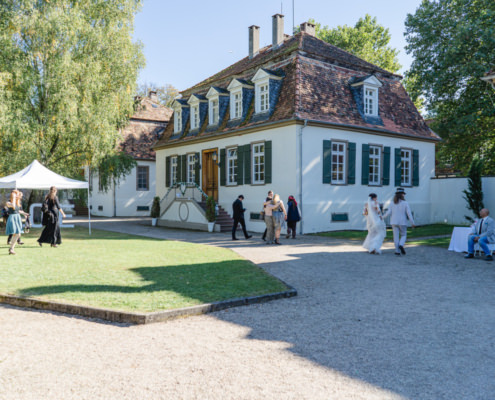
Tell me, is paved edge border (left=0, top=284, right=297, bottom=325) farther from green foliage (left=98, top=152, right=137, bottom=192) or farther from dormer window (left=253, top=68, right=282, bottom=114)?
green foliage (left=98, top=152, right=137, bottom=192)

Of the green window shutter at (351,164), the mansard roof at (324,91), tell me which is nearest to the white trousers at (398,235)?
the mansard roof at (324,91)

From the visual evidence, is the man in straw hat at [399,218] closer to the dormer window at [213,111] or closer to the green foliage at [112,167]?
the dormer window at [213,111]

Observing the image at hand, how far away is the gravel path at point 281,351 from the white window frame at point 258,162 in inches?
512

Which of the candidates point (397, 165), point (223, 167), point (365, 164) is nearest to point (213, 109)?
point (223, 167)

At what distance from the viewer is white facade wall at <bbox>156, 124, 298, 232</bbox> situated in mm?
19141

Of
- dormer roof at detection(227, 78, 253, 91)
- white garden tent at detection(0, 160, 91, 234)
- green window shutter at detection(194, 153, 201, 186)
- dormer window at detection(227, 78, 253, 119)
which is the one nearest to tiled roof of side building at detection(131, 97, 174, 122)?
green window shutter at detection(194, 153, 201, 186)

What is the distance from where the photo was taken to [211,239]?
17422 mm

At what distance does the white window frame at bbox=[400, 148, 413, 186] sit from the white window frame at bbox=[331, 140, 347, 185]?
4301mm

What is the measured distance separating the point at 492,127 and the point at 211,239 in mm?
19680

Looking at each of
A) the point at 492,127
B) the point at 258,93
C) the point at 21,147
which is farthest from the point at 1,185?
the point at 492,127

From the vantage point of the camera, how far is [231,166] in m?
23.1

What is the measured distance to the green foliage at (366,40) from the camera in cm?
4003

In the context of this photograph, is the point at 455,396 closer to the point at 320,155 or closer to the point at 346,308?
the point at 346,308

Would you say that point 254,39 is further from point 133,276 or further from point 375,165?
point 133,276
